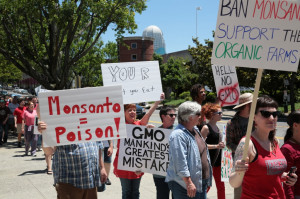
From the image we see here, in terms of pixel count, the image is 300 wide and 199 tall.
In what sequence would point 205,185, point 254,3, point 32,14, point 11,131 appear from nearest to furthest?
1. point 254,3
2. point 205,185
3. point 32,14
4. point 11,131

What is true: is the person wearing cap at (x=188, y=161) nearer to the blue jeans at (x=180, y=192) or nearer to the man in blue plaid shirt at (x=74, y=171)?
the blue jeans at (x=180, y=192)

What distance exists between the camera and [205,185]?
364cm

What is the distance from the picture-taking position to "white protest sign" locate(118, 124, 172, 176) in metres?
4.62

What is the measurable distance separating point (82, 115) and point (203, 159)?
141cm

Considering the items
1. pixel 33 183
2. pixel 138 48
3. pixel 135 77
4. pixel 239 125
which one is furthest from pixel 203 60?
pixel 138 48

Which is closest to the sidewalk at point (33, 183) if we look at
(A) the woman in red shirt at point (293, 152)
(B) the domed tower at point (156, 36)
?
(A) the woman in red shirt at point (293, 152)

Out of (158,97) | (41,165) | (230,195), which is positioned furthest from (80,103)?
(41,165)

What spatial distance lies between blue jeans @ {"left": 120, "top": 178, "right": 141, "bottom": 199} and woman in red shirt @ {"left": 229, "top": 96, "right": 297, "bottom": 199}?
193cm

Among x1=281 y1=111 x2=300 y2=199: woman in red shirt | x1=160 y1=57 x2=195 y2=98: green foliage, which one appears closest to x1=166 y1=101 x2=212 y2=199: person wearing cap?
x1=281 y1=111 x2=300 y2=199: woman in red shirt

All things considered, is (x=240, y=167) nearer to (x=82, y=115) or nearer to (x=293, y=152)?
(x=293, y=152)

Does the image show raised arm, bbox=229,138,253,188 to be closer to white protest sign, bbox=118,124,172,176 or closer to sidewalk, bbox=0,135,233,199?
white protest sign, bbox=118,124,172,176

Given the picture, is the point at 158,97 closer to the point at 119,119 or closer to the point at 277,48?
the point at 119,119

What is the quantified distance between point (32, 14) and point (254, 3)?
13.8 metres

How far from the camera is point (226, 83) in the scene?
5766 millimetres
